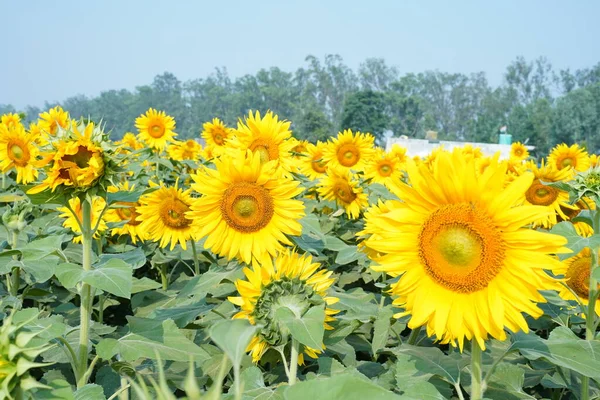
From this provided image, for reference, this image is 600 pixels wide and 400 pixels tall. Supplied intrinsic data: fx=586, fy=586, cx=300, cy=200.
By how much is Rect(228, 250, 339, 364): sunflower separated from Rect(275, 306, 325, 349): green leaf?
0.43 ft

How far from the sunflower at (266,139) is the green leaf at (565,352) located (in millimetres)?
1826

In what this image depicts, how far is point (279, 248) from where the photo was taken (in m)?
2.59

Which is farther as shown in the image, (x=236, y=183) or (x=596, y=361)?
(x=236, y=183)

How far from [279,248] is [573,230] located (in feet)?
3.92

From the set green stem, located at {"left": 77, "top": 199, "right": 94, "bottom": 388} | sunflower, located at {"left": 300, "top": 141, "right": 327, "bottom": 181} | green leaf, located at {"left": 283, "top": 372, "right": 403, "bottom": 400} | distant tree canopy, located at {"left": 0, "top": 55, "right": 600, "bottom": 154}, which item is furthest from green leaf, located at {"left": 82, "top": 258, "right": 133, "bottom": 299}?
distant tree canopy, located at {"left": 0, "top": 55, "right": 600, "bottom": 154}

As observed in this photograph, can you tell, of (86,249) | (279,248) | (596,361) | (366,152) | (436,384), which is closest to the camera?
(596,361)

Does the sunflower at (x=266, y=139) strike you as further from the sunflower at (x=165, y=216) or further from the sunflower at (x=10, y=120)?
the sunflower at (x=10, y=120)

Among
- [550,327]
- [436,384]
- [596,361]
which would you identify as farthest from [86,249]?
[550,327]

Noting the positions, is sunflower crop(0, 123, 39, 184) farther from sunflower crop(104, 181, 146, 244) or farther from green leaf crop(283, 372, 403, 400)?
green leaf crop(283, 372, 403, 400)

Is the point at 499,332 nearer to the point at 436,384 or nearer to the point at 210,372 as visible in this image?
the point at 436,384

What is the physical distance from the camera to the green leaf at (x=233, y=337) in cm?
63

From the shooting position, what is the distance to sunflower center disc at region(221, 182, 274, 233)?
2.63m

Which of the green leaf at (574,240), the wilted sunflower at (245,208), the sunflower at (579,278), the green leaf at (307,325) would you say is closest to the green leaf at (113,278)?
the green leaf at (307,325)

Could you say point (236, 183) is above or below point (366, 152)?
below
